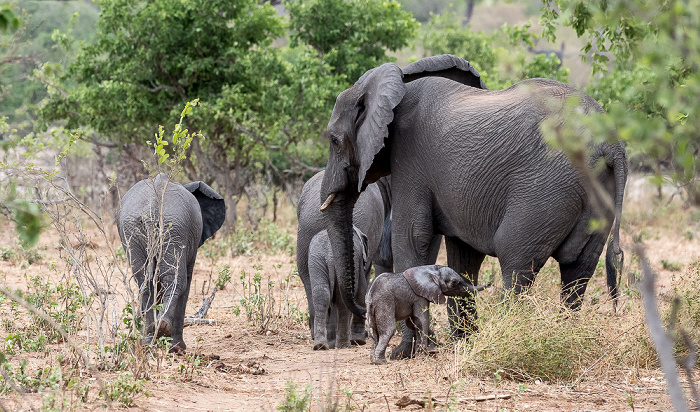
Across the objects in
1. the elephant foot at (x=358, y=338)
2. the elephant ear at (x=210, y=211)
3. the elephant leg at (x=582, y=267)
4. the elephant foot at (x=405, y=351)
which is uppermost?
the elephant ear at (x=210, y=211)

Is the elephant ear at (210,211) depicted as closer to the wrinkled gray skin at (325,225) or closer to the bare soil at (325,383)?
the wrinkled gray skin at (325,225)

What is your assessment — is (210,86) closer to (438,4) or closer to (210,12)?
(210,12)

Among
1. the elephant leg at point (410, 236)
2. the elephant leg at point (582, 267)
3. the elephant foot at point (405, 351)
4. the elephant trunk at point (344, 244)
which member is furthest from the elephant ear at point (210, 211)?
the elephant leg at point (582, 267)

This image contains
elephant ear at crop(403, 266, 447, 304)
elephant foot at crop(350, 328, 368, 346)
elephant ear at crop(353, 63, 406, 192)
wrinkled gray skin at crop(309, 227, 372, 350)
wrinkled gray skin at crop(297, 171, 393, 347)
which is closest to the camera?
elephant ear at crop(403, 266, 447, 304)

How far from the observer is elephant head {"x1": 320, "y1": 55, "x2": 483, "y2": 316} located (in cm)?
540

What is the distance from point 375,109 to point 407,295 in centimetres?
126

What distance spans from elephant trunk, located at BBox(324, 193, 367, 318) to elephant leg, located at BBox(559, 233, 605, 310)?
1.53m

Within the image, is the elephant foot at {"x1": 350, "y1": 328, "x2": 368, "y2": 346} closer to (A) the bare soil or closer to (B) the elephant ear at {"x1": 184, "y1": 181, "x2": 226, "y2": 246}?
(A) the bare soil

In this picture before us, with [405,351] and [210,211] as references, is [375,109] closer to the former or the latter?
[405,351]

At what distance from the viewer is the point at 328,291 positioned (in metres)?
6.32

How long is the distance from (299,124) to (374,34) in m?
2.01

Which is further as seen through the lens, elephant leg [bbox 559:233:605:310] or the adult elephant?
elephant leg [bbox 559:233:605:310]

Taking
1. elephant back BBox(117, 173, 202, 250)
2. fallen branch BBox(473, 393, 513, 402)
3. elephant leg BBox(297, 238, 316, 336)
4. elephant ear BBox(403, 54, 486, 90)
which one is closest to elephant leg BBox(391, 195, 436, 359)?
elephant ear BBox(403, 54, 486, 90)

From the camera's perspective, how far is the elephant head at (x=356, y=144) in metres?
5.40
